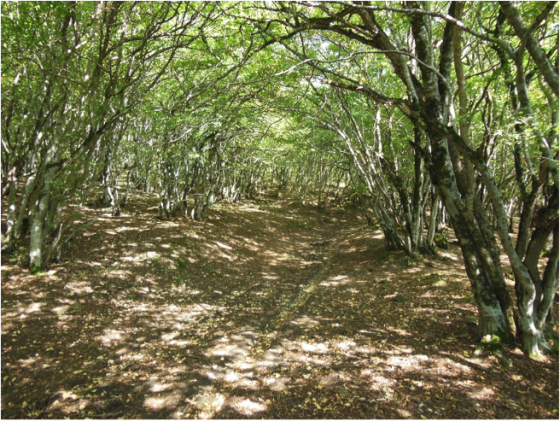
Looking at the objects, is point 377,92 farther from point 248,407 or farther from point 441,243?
point 441,243

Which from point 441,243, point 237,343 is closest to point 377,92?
point 237,343

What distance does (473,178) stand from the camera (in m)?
4.47

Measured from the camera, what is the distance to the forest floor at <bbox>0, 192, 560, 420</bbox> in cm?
357

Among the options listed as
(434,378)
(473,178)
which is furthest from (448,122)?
(434,378)

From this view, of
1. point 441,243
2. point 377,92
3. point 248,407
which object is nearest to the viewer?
point 248,407

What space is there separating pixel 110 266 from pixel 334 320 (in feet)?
21.2

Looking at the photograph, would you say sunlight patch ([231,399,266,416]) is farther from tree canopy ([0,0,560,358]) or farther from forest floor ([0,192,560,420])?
tree canopy ([0,0,560,358])

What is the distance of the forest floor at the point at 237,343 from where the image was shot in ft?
11.7

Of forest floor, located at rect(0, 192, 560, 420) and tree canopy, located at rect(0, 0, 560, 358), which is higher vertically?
tree canopy, located at rect(0, 0, 560, 358)

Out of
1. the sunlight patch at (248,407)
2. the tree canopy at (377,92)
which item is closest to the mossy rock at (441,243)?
the tree canopy at (377,92)

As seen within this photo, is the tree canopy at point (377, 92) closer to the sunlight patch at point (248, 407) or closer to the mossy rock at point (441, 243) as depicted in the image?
the mossy rock at point (441, 243)

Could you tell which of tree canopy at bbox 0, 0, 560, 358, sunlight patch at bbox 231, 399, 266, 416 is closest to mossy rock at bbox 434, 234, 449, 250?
tree canopy at bbox 0, 0, 560, 358

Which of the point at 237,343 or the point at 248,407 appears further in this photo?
the point at 237,343

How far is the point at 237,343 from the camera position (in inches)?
212
